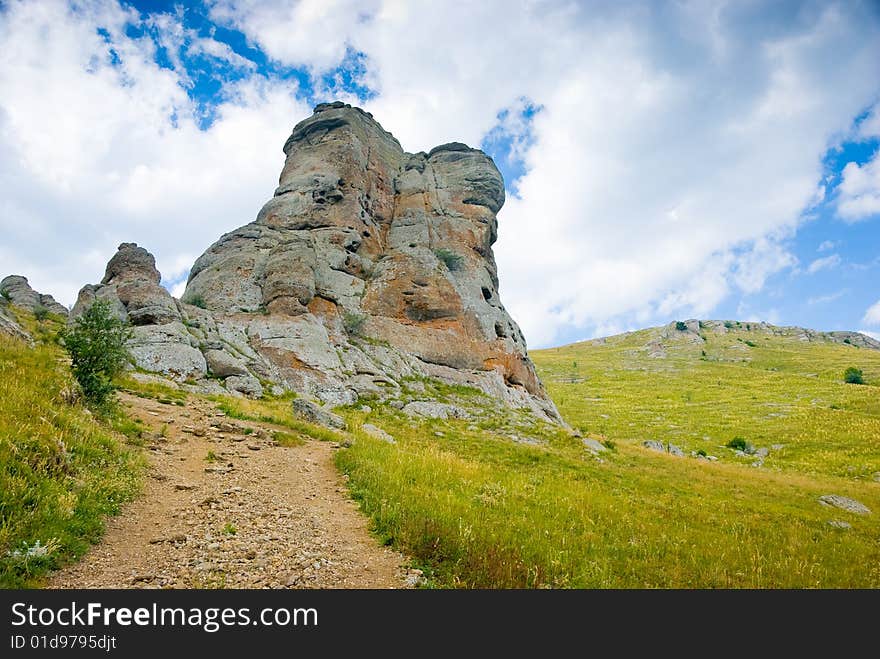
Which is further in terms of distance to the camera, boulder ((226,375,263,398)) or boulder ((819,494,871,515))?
boulder ((226,375,263,398))

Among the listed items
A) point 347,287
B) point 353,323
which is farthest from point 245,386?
point 347,287

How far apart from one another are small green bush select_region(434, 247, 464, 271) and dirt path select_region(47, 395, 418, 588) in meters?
40.6

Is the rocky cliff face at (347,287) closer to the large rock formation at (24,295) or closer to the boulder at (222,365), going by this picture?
the boulder at (222,365)

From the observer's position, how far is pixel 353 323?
4100 cm

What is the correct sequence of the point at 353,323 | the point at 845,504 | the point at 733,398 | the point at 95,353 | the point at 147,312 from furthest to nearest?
1. the point at 733,398
2. the point at 353,323
3. the point at 147,312
4. the point at 845,504
5. the point at 95,353

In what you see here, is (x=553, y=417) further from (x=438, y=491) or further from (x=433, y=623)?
(x=433, y=623)

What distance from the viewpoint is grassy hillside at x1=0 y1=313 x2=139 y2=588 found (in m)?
5.88

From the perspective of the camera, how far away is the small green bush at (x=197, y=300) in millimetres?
39531

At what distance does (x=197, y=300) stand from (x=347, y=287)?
13.9m

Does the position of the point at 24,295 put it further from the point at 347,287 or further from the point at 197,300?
the point at 347,287

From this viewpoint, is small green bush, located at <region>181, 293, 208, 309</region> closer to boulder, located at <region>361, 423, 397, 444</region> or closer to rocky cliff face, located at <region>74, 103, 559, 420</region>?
rocky cliff face, located at <region>74, 103, 559, 420</region>

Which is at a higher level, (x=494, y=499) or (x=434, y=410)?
(x=434, y=410)

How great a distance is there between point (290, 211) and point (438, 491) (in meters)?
48.1

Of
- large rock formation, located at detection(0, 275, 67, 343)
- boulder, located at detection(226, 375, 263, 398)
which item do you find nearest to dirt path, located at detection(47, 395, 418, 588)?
boulder, located at detection(226, 375, 263, 398)
